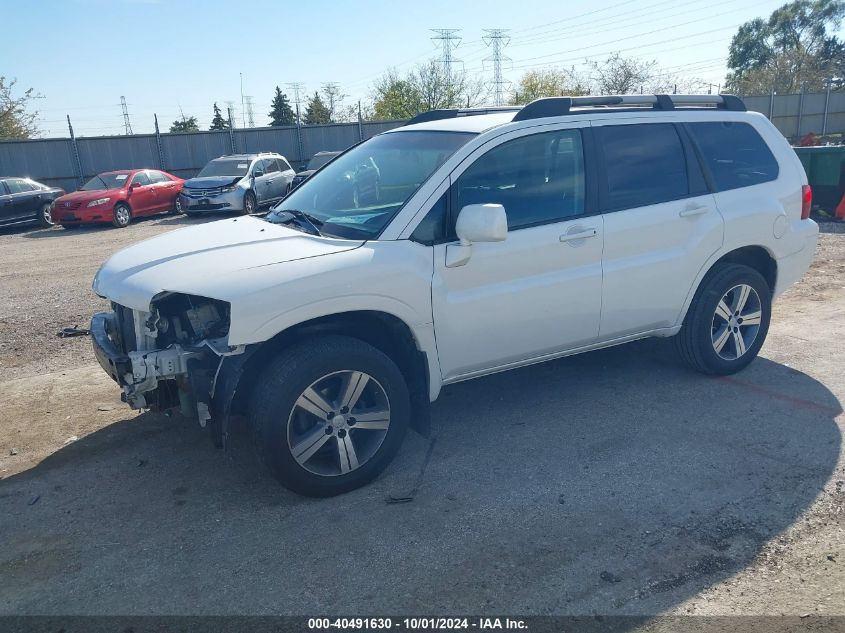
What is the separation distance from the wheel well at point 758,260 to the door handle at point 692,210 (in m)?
0.54

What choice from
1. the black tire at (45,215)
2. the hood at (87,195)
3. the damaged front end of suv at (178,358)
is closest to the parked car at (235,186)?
the hood at (87,195)

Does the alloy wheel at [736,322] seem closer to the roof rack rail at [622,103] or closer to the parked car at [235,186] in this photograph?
the roof rack rail at [622,103]

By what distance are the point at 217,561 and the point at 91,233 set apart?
16380 mm

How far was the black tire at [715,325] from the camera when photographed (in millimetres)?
5254

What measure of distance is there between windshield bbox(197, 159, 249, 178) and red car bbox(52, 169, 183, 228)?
50.1 inches

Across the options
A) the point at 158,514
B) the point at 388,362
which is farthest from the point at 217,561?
the point at 388,362

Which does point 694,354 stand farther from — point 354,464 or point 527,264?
point 354,464

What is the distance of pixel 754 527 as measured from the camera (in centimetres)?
356

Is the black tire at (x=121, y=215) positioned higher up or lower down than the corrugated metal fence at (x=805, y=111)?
lower down

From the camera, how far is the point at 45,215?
19297 mm

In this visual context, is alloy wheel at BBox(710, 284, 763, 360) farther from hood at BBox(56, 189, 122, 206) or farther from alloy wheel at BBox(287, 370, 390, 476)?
hood at BBox(56, 189, 122, 206)

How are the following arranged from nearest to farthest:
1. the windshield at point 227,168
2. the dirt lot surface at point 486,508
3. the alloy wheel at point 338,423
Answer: the dirt lot surface at point 486,508, the alloy wheel at point 338,423, the windshield at point 227,168

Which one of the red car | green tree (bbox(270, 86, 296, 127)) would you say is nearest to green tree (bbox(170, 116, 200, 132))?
green tree (bbox(270, 86, 296, 127))

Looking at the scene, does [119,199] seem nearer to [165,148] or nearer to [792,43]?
[165,148]
